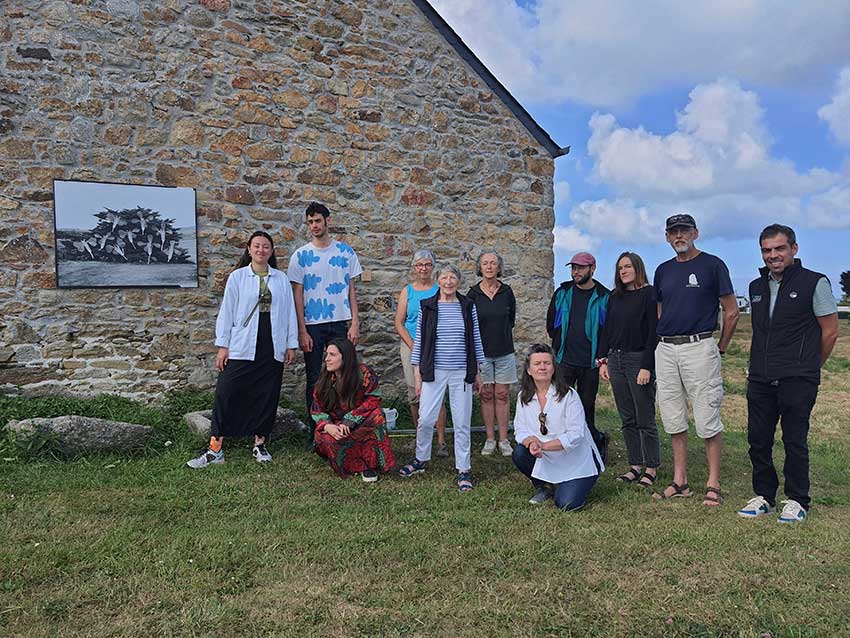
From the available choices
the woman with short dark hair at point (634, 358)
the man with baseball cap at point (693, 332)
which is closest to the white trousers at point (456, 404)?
the woman with short dark hair at point (634, 358)

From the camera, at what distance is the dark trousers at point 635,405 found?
4969 millimetres

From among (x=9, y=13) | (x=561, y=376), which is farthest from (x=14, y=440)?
(x=561, y=376)

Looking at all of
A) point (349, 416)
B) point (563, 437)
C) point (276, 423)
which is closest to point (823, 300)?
point (563, 437)

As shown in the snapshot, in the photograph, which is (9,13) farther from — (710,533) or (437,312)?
(710,533)

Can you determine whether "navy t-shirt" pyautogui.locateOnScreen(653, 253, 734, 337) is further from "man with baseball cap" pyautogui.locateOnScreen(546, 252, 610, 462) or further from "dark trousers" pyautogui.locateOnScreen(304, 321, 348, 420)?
"dark trousers" pyautogui.locateOnScreen(304, 321, 348, 420)

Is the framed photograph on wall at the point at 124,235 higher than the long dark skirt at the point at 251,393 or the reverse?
higher

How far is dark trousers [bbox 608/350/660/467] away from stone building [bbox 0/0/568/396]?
2876mm

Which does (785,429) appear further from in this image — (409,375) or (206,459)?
(206,459)

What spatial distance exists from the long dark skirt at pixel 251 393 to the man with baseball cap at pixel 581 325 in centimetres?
233

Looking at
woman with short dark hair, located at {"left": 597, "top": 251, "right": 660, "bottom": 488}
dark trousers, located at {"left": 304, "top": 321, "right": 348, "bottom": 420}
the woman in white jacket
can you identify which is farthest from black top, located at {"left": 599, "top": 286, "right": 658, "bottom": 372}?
the woman in white jacket

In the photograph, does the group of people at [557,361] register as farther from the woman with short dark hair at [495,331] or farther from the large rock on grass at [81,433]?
the large rock on grass at [81,433]

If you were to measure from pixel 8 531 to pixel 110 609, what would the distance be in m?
1.23

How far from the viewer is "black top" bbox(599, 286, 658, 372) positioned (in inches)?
189

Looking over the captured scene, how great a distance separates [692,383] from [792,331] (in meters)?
0.71
